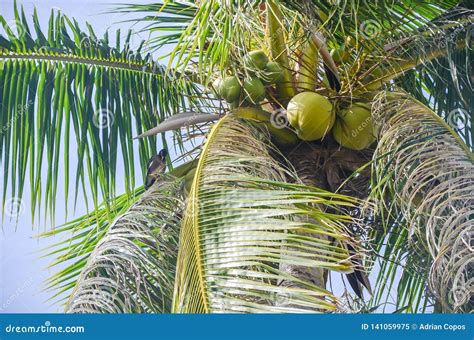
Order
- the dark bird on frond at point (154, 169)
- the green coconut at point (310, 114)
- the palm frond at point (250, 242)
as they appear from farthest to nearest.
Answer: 1. the dark bird on frond at point (154, 169)
2. the green coconut at point (310, 114)
3. the palm frond at point (250, 242)

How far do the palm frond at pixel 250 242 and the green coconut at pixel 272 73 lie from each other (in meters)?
0.59

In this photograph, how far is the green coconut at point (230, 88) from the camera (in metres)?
4.13

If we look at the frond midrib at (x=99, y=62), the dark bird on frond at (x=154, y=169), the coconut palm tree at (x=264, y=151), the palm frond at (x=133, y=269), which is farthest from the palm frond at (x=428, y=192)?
the frond midrib at (x=99, y=62)

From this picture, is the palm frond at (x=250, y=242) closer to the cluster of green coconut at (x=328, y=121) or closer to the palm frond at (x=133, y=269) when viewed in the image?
the palm frond at (x=133, y=269)

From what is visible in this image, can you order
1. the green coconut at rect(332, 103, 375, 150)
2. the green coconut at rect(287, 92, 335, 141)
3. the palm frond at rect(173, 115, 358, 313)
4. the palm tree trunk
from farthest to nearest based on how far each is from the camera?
the palm tree trunk, the green coconut at rect(332, 103, 375, 150), the green coconut at rect(287, 92, 335, 141), the palm frond at rect(173, 115, 358, 313)

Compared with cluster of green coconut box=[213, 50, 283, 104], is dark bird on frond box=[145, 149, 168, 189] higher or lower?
lower

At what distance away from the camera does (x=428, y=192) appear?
3.80m

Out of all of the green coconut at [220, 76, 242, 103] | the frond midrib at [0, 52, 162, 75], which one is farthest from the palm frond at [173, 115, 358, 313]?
the frond midrib at [0, 52, 162, 75]

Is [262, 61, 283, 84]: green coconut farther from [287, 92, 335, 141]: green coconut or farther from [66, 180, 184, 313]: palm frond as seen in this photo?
[66, 180, 184, 313]: palm frond

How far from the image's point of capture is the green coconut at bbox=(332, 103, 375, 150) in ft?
13.5

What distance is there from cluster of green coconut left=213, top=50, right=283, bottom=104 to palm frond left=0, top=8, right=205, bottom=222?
2.29 feet

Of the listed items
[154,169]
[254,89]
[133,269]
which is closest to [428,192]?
[254,89]

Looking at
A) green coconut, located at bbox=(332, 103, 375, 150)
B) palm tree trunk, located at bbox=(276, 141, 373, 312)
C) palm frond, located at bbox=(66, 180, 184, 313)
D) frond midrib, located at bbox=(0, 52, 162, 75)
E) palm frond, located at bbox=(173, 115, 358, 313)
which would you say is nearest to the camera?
palm frond, located at bbox=(173, 115, 358, 313)

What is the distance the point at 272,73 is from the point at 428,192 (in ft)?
2.98
